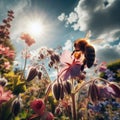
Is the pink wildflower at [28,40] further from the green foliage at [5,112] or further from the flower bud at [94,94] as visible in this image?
the flower bud at [94,94]

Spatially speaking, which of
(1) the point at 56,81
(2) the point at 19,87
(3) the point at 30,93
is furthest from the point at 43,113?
(3) the point at 30,93

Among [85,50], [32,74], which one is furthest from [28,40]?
[32,74]

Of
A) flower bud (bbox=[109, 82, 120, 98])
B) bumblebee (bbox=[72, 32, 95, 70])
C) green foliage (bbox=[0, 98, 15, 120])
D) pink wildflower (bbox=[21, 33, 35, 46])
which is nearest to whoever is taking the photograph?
flower bud (bbox=[109, 82, 120, 98])

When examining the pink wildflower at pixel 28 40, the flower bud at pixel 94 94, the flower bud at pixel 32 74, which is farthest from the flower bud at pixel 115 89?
the pink wildflower at pixel 28 40

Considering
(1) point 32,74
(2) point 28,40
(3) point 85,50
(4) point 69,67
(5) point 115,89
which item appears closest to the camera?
(5) point 115,89

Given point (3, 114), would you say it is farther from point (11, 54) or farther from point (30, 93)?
point (11, 54)

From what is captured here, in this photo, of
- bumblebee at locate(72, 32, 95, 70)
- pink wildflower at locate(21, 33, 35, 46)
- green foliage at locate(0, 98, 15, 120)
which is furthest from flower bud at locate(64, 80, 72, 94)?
pink wildflower at locate(21, 33, 35, 46)

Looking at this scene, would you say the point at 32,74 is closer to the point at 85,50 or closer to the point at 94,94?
the point at 85,50

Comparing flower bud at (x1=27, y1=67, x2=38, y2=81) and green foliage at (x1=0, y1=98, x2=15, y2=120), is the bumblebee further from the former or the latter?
green foliage at (x1=0, y1=98, x2=15, y2=120)
